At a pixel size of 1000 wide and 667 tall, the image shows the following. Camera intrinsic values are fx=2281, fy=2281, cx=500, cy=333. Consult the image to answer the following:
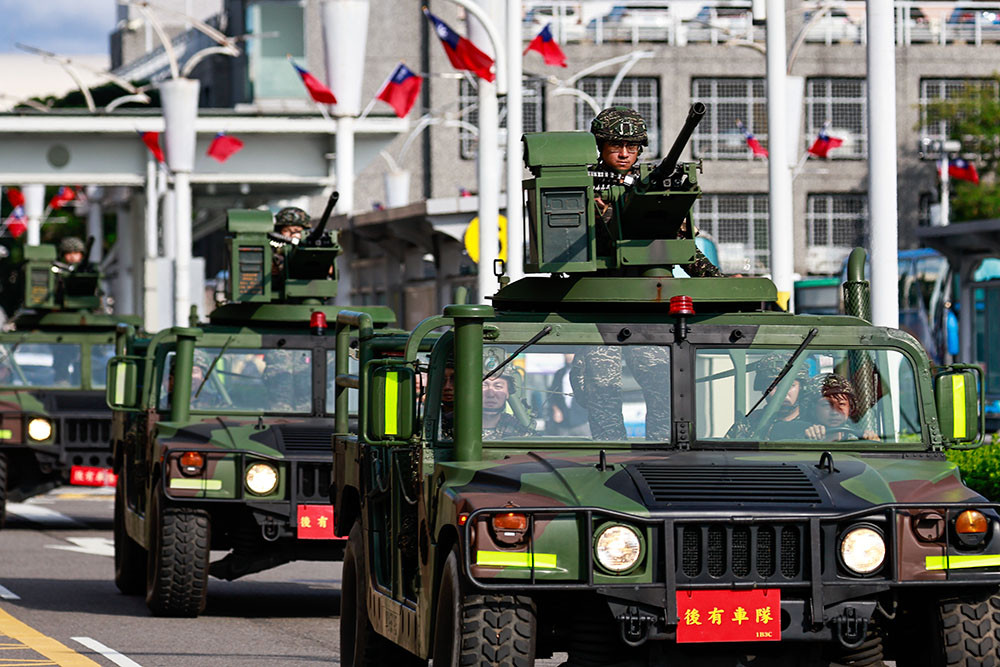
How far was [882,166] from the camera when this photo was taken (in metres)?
15.3

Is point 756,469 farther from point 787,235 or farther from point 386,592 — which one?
point 787,235

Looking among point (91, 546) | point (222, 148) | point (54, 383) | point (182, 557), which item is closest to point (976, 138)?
point (222, 148)

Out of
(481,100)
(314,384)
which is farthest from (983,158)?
(314,384)

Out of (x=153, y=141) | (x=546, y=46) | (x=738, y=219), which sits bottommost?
(x=153, y=141)

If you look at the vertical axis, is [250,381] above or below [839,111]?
below

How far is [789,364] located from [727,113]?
221ft

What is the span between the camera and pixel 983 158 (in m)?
70.2

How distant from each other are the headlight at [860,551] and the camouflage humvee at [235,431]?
22.4 ft

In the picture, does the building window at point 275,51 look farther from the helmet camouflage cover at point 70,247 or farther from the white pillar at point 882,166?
the white pillar at point 882,166

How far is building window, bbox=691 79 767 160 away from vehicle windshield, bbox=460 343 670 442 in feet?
217

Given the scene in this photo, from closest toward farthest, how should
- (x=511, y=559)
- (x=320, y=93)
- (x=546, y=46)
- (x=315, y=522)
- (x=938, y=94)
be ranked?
(x=511, y=559) < (x=315, y=522) < (x=546, y=46) < (x=320, y=93) < (x=938, y=94)

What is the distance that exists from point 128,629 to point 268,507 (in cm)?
117

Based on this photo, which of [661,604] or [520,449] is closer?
[661,604]

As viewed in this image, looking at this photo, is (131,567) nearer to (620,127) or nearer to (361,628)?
(361,628)
